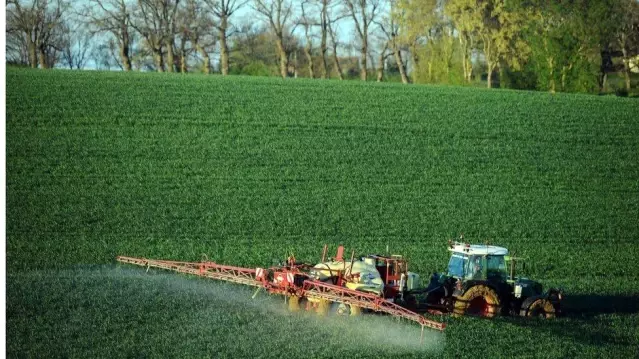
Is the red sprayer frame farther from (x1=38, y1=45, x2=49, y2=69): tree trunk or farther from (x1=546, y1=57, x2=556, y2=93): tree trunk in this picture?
(x1=546, y1=57, x2=556, y2=93): tree trunk

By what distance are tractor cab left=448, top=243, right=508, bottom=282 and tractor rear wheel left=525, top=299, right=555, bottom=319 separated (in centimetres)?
64

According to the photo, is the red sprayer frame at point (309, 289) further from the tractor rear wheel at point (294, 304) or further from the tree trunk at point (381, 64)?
the tree trunk at point (381, 64)

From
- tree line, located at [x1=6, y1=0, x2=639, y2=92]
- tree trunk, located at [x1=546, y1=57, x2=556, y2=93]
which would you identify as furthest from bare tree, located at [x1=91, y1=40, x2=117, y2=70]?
tree trunk, located at [x1=546, y1=57, x2=556, y2=93]

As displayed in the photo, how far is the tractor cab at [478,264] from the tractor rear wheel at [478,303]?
417 millimetres

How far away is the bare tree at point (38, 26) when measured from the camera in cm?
3425

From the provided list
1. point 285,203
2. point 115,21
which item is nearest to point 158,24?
point 115,21

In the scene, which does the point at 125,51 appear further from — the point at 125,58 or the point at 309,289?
the point at 309,289

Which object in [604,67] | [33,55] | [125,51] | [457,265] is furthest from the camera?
[604,67]

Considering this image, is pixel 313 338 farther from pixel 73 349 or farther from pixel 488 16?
pixel 488 16

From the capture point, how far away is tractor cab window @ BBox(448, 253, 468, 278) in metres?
13.5

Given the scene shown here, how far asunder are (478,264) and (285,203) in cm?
864

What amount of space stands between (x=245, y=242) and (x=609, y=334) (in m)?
8.14

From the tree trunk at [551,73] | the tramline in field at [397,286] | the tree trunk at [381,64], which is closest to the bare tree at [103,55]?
the tree trunk at [381,64]

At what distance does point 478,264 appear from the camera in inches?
527
